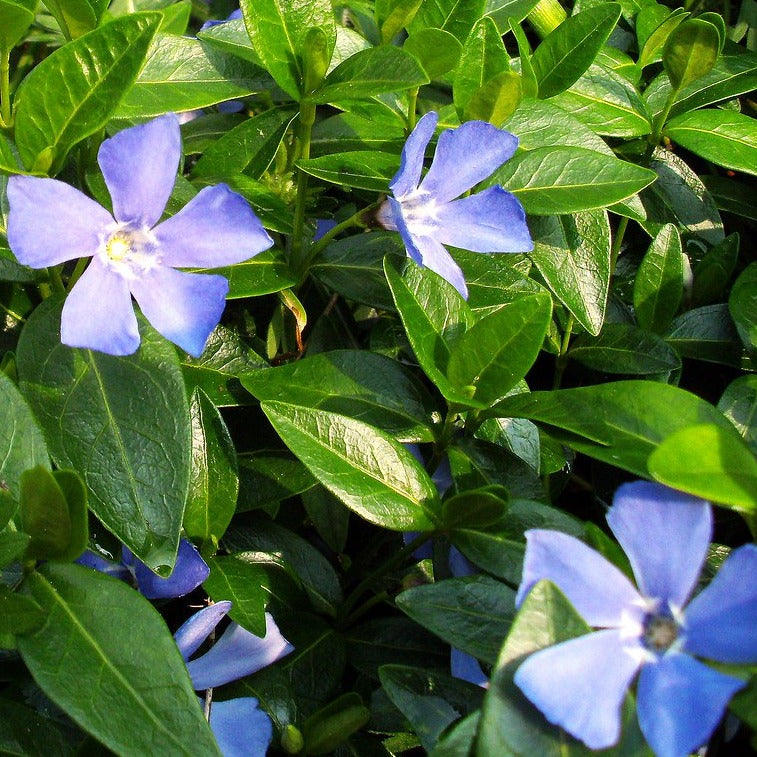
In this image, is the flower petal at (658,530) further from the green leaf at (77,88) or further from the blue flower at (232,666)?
the green leaf at (77,88)

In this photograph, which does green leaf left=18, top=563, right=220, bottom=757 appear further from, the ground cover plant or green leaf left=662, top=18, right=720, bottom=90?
green leaf left=662, top=18, right=720, bottom=90

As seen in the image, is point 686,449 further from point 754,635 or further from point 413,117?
point 413,117

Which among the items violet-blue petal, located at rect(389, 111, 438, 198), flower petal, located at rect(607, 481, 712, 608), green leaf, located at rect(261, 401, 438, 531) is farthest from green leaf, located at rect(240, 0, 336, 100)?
flower petal, located at rect(607, 481, 712, 608)

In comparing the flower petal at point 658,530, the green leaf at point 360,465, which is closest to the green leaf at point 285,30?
the green leaf at point 360,465

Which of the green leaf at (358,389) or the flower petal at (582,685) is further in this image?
the green leaf at (358,389)

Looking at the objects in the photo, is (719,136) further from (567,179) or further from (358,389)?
(358,389)

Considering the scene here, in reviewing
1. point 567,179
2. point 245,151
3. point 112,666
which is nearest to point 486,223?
point 567,179
